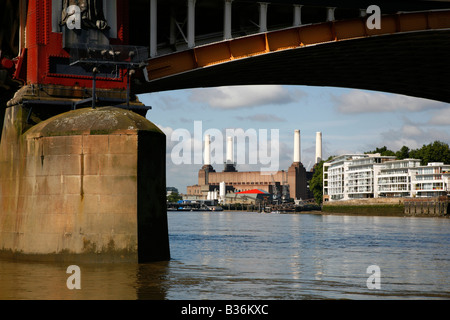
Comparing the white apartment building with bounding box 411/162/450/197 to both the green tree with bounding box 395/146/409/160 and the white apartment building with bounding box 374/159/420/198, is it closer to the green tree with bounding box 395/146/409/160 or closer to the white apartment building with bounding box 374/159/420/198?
the white apartment building with bounding box 374/159/420/198

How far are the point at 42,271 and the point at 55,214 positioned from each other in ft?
8.20

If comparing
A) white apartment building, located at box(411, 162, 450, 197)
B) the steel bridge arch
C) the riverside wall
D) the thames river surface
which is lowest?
the thames river surface

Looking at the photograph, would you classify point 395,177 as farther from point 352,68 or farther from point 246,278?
point 246,278

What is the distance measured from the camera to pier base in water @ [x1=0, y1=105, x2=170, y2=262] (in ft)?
81.8

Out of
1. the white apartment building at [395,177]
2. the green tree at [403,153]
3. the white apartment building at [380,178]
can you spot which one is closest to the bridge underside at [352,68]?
the white apartment building at [380,178]

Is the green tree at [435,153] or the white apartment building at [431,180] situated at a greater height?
the green tree at [435,153]

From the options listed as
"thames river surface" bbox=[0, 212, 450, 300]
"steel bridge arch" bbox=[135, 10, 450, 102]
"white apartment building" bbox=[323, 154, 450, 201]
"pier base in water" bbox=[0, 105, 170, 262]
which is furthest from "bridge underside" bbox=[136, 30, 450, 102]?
"white apartment building" bbox=[323, 154, 450, 201]

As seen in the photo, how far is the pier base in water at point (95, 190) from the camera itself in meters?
24.9

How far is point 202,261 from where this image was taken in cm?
3089

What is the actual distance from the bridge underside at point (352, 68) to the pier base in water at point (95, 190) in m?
10.1

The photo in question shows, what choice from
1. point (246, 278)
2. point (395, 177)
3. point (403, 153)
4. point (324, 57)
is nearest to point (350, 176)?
point (403, 153)

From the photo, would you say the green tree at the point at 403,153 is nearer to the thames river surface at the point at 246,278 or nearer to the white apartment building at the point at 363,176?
the white apartment building at the point at 363,176

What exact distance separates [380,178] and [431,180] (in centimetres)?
2136
